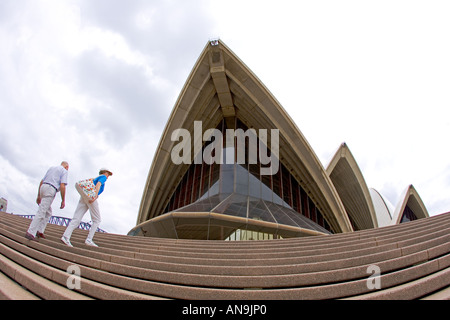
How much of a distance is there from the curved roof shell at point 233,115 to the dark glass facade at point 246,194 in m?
0.93

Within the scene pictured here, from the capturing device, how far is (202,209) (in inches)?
401

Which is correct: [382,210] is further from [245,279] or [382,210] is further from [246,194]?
[245,279]

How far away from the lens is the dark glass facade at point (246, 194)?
10.7 metres

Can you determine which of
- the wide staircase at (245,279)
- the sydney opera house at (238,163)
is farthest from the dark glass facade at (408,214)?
the wide staircase at (245,279)

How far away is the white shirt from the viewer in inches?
153

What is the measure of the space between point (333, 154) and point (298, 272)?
15609 millimetres

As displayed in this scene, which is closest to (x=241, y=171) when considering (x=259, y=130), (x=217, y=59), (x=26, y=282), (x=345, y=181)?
(x=259, y=130)

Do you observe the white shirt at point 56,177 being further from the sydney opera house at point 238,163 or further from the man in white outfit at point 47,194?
the sydney opera house at point 238,163

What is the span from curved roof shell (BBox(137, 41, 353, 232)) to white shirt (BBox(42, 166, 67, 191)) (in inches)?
427

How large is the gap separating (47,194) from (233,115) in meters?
13.9

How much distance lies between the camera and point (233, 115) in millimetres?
16766

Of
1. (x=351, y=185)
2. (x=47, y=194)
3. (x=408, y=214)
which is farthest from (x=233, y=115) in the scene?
(x=408, y=214)

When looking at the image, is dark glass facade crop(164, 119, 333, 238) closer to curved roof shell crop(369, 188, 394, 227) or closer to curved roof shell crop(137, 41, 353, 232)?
curved roof shell crop(137, 41, 353, 232)

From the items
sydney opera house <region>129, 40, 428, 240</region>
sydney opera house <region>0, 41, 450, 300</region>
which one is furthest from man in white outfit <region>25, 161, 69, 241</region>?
sydney opera house <region>129, 40, 428, 240</region>
